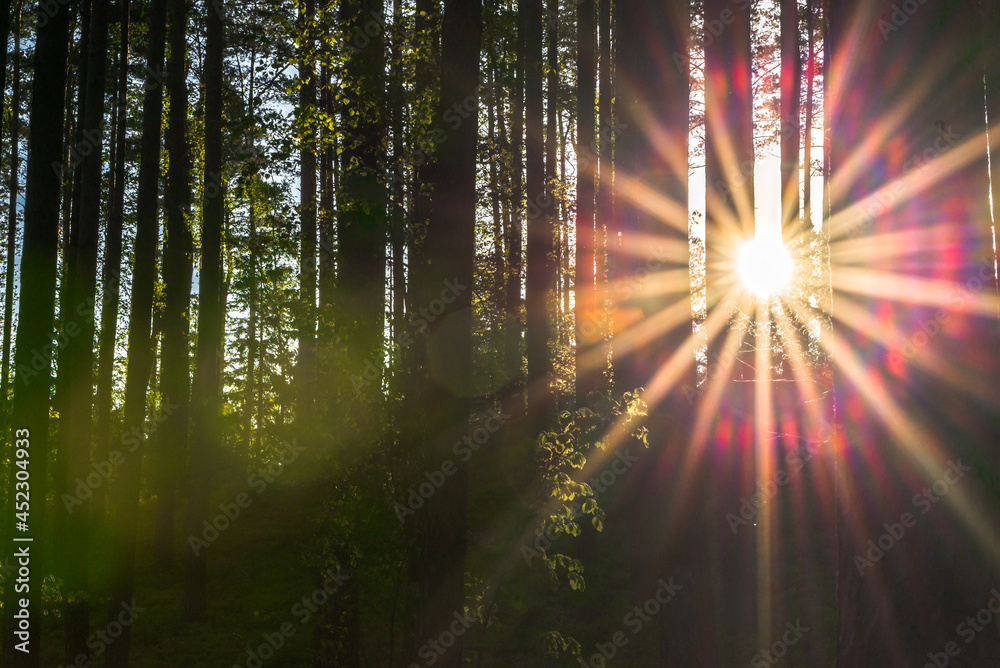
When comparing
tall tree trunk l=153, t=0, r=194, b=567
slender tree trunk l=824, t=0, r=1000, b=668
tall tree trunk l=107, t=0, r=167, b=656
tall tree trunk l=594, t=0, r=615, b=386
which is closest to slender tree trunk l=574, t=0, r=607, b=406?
tall tree trunk l=594, t=0, r=615, b=386

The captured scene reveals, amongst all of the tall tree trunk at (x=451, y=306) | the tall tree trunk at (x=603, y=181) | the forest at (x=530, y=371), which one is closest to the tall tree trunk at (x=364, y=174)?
the forest at (x=530, y=371)

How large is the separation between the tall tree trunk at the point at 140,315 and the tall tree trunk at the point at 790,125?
13328 mm

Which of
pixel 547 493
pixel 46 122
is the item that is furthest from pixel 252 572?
pixel 547 493

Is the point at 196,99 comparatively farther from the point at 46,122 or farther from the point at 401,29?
the point at 401,29

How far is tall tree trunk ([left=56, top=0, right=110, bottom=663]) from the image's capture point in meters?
8.09

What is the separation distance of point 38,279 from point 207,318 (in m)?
3.82

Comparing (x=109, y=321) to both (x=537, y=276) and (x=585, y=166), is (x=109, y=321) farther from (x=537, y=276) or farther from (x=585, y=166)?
(x=585, y=166)

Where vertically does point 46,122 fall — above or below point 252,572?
above

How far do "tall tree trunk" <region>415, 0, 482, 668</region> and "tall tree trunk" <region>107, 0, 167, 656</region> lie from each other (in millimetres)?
4827

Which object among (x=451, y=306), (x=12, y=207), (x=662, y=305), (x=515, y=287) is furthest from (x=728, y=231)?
(x=12, y=207)

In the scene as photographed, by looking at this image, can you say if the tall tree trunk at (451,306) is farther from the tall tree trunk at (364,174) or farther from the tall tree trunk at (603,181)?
the tall tree trunk at (603,181)

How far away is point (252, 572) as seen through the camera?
13.1 m

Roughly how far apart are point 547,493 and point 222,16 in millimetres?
9826

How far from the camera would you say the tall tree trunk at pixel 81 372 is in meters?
8.09
